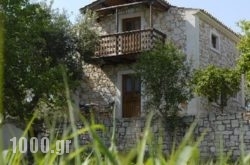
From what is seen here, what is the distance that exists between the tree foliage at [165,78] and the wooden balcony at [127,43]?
148 centimetres

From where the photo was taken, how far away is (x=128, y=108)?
19.3 meters

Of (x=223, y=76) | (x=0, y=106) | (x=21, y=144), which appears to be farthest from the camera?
(x=223, y=76)

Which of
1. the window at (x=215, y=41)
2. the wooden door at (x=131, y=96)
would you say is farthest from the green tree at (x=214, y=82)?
the window at (x=215, y=41)

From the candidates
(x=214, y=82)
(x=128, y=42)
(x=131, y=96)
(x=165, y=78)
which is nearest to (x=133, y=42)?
(x=128, y=42)

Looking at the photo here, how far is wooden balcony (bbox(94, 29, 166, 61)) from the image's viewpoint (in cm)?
1770

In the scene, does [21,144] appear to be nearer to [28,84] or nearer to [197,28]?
[28,84]

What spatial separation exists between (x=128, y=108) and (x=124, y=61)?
167cm

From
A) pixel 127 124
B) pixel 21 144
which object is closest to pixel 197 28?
pixel 127 124

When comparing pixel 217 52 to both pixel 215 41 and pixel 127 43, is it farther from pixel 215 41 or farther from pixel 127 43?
pixel 127 43

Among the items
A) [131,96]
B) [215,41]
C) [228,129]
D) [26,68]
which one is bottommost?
[228,129]

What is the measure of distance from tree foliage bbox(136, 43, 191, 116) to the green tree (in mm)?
548

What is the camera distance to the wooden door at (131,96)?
19.1 meters

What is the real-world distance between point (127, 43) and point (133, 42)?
0.97 ft

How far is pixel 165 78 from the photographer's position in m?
15.6
